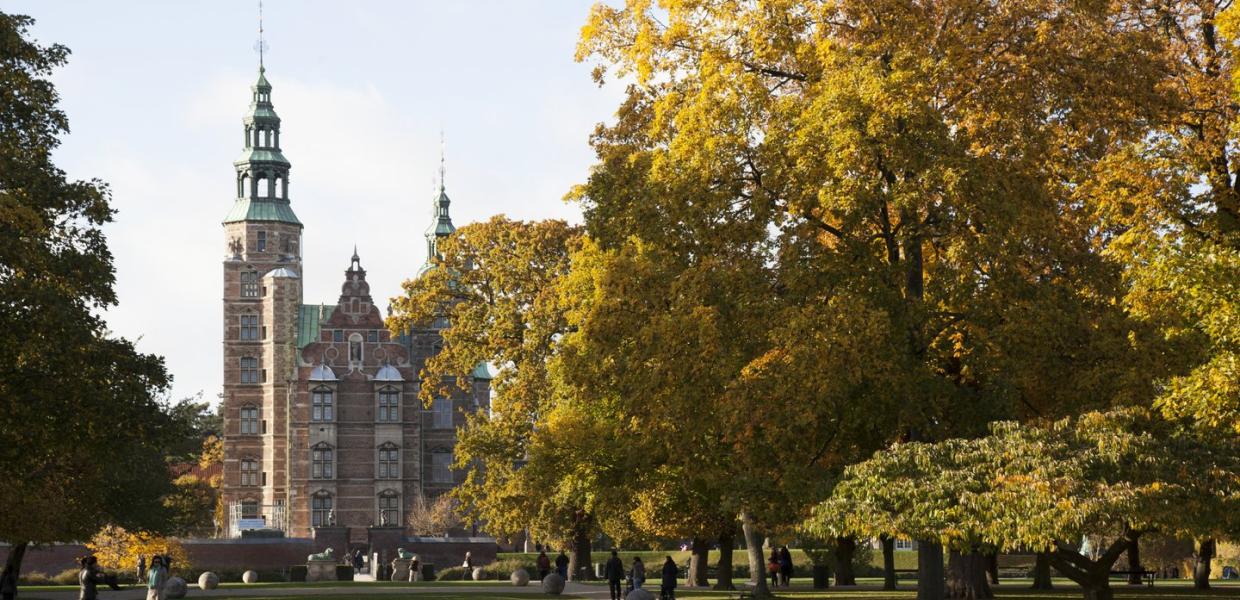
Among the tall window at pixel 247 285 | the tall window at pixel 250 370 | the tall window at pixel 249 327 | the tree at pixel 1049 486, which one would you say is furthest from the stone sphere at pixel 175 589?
the tall window at pixel 247 285

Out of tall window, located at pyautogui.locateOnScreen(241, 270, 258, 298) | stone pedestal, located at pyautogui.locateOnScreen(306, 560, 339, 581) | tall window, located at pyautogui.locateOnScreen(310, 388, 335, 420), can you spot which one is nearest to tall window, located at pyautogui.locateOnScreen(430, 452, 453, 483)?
tall window, located at pyautogui.locateOnScreen(310, 388, 335, 420)

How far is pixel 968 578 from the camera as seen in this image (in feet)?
118

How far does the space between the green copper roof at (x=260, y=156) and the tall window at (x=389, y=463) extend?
60.7 ft

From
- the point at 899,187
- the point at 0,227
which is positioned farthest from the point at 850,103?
the point at 0,227

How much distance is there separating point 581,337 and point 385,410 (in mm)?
63235

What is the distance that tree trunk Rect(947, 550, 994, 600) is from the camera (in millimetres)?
35781

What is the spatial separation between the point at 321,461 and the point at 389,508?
4.58 metres

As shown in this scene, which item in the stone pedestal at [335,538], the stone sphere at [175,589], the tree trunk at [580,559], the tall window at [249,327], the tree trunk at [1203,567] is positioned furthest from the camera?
the tall window at [249,327]

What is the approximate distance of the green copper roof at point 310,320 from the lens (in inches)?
3816

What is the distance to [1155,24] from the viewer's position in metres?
33.8

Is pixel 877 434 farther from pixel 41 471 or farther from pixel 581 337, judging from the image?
pixel 41 471

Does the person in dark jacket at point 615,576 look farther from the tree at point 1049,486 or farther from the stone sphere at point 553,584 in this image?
the tree at point 1049,486

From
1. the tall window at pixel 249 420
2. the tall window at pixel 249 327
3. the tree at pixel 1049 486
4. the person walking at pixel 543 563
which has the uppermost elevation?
the tall window at pixel 249 327

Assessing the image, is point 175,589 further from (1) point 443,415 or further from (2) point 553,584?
(1) point 443,415
